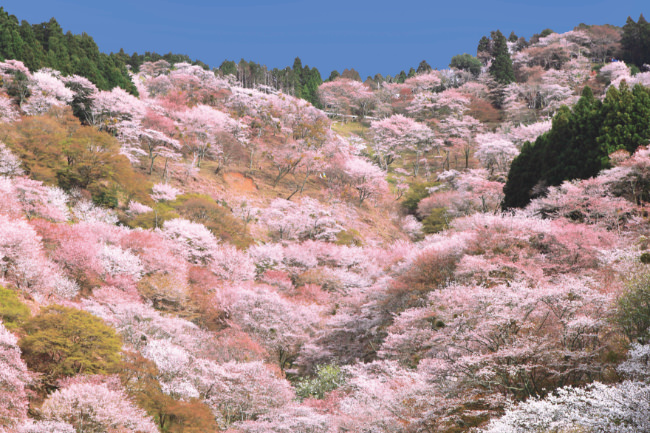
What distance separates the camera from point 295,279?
3484 centimetres

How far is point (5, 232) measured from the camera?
770 inches

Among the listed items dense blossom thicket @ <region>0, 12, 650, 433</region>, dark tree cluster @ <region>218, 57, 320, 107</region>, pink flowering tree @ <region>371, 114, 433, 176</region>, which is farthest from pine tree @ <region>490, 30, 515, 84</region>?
dark tree cluster @ <region>218, 57, 320, 107</region>

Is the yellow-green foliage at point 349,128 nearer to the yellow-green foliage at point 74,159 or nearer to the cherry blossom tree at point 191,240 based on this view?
the yellow-green foliage at point 74,159

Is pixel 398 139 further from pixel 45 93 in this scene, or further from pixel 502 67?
pixel 45 93

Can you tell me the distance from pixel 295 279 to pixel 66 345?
20.5m

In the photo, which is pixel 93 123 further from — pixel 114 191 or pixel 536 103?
pixel 536 103

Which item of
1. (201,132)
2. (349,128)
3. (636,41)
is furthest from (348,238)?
(636,41)

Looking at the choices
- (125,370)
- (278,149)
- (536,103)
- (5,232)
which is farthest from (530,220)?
(536,103)

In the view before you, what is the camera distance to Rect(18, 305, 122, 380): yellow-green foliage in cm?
1498

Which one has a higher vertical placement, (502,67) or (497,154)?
(502,67)

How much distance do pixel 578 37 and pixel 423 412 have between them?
80.9m

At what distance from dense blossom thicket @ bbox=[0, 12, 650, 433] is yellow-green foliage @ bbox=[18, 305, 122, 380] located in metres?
0.06

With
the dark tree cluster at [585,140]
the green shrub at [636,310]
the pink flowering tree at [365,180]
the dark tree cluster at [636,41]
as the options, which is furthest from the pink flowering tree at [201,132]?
the dark tree cluster at [636,41]

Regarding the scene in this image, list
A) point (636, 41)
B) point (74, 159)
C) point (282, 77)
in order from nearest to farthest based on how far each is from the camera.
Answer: point (74, 159) < point (636, 41) < point (282, 77)
